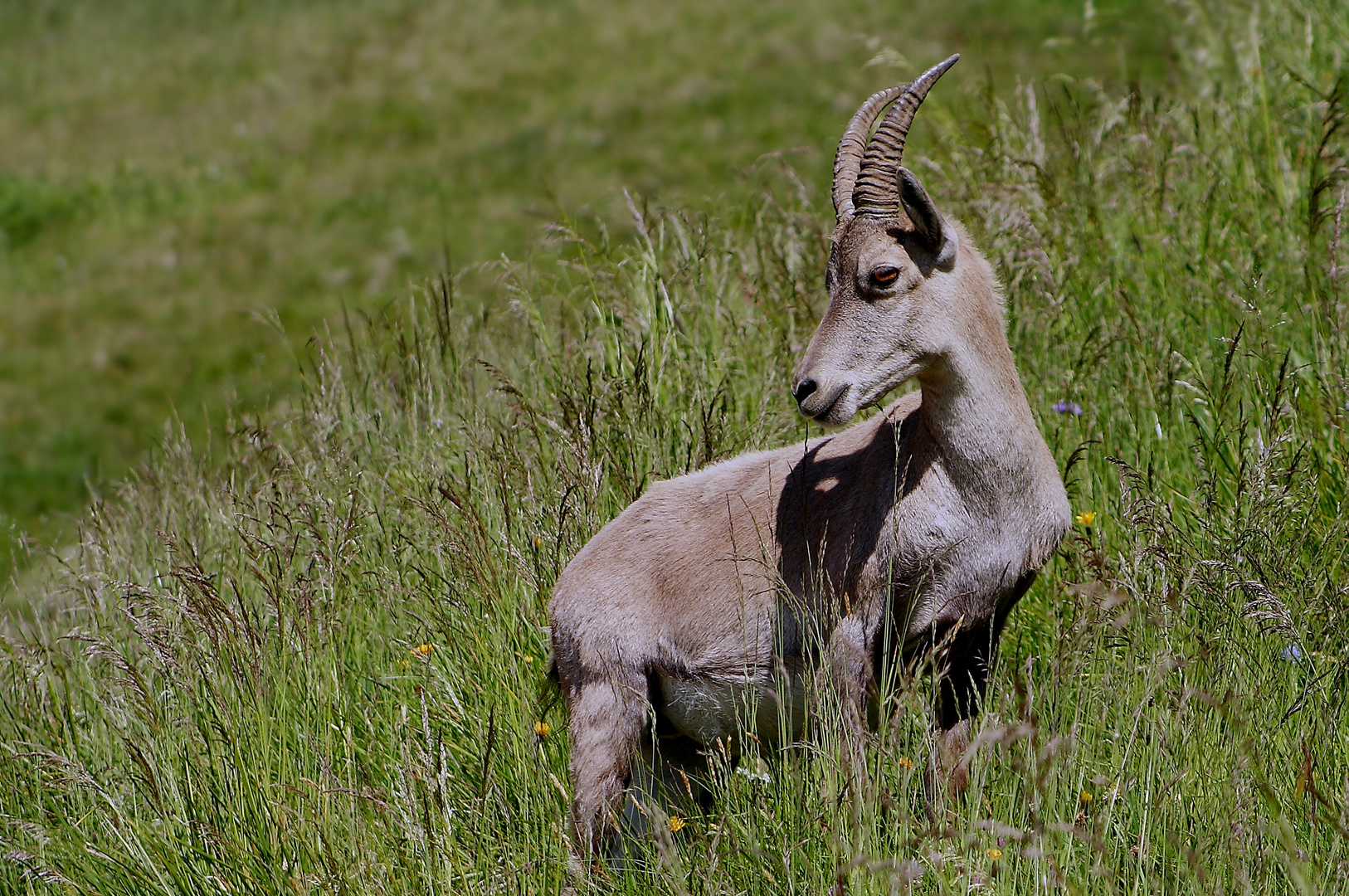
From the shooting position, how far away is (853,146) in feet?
11.1

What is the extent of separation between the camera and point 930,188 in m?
6.31

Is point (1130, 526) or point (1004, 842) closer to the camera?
point (1004, 842)

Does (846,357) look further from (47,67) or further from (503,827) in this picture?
(47,67)

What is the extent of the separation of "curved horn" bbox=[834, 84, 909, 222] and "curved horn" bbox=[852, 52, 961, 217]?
0.13 metres

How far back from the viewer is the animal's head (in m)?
3.15

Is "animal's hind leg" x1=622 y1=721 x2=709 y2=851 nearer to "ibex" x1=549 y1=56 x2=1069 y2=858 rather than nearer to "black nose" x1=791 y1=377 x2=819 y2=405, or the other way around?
"ibex" x1=549 y1=56 x2=1069 y2=858

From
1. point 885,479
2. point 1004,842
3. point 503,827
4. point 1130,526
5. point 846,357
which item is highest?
point 846,357

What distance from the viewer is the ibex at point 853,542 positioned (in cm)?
318

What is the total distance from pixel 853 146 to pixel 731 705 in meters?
1.71

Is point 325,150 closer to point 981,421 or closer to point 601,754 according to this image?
point 601,754

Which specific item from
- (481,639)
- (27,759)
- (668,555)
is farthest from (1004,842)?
(27,759)

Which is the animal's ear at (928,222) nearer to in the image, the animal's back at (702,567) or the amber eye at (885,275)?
the amber eye at (885,275)

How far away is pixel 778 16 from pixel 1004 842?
642 inches

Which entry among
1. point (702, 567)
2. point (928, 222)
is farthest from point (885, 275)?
point (702, 567)
